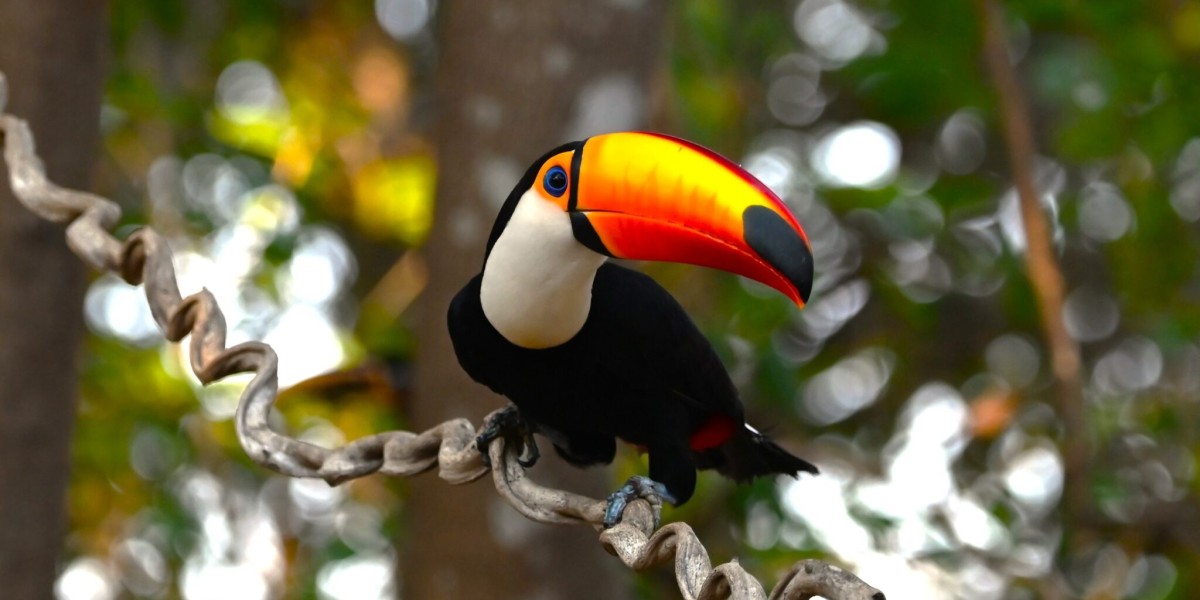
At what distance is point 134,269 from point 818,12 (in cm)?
386

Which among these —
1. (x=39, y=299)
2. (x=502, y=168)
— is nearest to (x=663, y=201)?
(x=502, y=168)

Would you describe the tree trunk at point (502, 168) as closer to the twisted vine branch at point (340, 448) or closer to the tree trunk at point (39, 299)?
the tree trunk at point (39, 299)

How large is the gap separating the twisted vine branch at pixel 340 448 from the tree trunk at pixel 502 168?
0.84 m

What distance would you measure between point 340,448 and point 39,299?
96 cm

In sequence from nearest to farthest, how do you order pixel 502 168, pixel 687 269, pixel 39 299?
pixel 39 299 < pixel 502 168 < pixel 687 269

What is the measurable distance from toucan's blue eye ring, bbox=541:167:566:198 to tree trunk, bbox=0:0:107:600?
112cm

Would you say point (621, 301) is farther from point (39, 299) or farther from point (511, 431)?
point (39, 299)

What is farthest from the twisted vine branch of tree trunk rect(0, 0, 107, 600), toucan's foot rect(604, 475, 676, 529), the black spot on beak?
the black spot on beak

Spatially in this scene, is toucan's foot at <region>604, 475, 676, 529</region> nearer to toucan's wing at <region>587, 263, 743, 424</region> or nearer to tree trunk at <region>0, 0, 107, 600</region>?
toucan's wing at <region>587, 263, 743, 424</region>

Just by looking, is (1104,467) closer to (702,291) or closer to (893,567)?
(893,567)

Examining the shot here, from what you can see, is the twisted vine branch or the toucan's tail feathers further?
the toucan's tail feathers

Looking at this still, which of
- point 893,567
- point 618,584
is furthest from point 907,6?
point 618,584

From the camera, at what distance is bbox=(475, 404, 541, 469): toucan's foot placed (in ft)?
5.66

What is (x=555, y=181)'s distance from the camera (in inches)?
62.2
